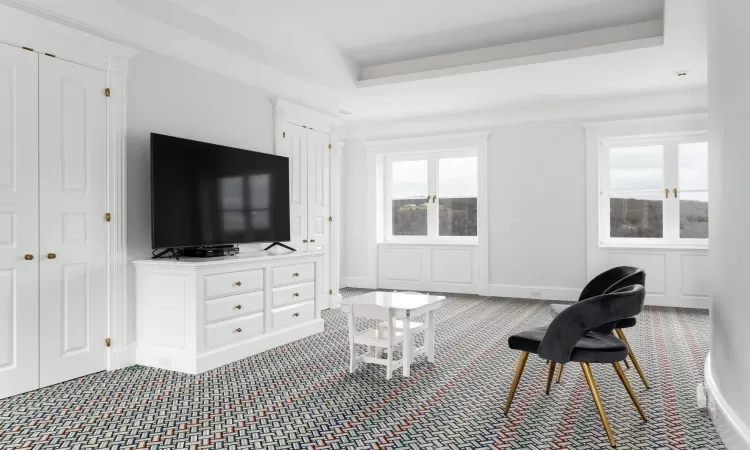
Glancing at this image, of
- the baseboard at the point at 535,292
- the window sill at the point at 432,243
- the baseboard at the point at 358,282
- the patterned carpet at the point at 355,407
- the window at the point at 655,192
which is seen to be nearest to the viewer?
the patterned carpet at the point at 355,407

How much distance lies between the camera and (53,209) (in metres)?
3.42

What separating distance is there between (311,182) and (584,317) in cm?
418

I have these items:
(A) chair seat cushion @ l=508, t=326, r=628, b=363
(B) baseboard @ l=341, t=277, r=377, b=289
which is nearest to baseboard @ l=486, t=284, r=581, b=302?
(B) baseboard @ l=341, t=277, r=377, b=289

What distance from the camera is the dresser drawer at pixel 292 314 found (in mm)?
4492

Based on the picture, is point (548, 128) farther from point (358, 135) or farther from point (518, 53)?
point (358, 135)

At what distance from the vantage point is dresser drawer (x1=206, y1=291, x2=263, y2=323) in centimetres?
381

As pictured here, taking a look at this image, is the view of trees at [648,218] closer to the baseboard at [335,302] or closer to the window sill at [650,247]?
the window sill at [650,247]

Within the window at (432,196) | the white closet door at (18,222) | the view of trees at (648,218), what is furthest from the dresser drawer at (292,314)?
the view of trees at (648,218)

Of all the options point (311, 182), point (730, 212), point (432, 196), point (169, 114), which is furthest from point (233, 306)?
point (432, 196)

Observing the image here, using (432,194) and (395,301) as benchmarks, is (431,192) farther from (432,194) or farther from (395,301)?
(395,301)

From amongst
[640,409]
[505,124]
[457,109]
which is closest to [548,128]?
[505,124]

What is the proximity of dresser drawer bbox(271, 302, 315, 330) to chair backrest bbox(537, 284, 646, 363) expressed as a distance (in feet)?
8.39

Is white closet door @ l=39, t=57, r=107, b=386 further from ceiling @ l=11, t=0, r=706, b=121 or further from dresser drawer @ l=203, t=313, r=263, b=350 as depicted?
dresser drawer @ l=203, t=313, r=263, b=350

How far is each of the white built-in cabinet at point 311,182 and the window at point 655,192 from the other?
3.65 metres
